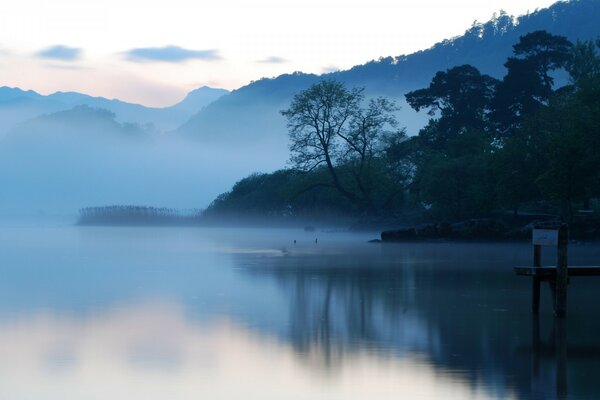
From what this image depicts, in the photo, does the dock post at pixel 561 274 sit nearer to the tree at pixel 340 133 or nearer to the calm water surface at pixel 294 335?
the calm water surface at pixel 294 335

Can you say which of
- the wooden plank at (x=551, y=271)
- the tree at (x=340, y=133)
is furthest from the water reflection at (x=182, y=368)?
the tree at (x=340, y=133)

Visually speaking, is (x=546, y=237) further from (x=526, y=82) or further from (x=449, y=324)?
(x=526, y=82)

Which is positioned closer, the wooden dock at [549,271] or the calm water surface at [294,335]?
the calm water surface at [294,335]

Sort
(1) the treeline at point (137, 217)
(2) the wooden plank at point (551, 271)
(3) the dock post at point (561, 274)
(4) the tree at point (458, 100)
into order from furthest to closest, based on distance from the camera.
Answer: (1) the treeline at point (137, 217)
(4) the tree at point (458, 100)
(2) the wooden plank at point (551, 271)
(3) the dock post at point (561, 274)

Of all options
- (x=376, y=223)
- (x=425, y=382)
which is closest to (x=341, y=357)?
(x=425, y=382)

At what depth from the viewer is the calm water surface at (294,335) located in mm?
15984

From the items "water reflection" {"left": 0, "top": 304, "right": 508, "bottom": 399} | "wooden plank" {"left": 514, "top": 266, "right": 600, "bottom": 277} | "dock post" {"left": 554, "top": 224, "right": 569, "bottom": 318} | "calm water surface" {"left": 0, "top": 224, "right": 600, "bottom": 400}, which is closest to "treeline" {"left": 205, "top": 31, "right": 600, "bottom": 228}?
"calm water surface" {"left": 0, "top": 224, "right": 600, "bottom": 400}

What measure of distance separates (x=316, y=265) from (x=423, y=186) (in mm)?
35403

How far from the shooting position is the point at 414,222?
81250 mm

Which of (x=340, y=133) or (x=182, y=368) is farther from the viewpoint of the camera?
(x=340, y=133)

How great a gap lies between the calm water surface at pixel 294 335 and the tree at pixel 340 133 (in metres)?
48.1

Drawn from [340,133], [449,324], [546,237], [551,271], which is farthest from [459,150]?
[449,324]

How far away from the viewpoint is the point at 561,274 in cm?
2355

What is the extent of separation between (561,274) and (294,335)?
6585 millimetres
